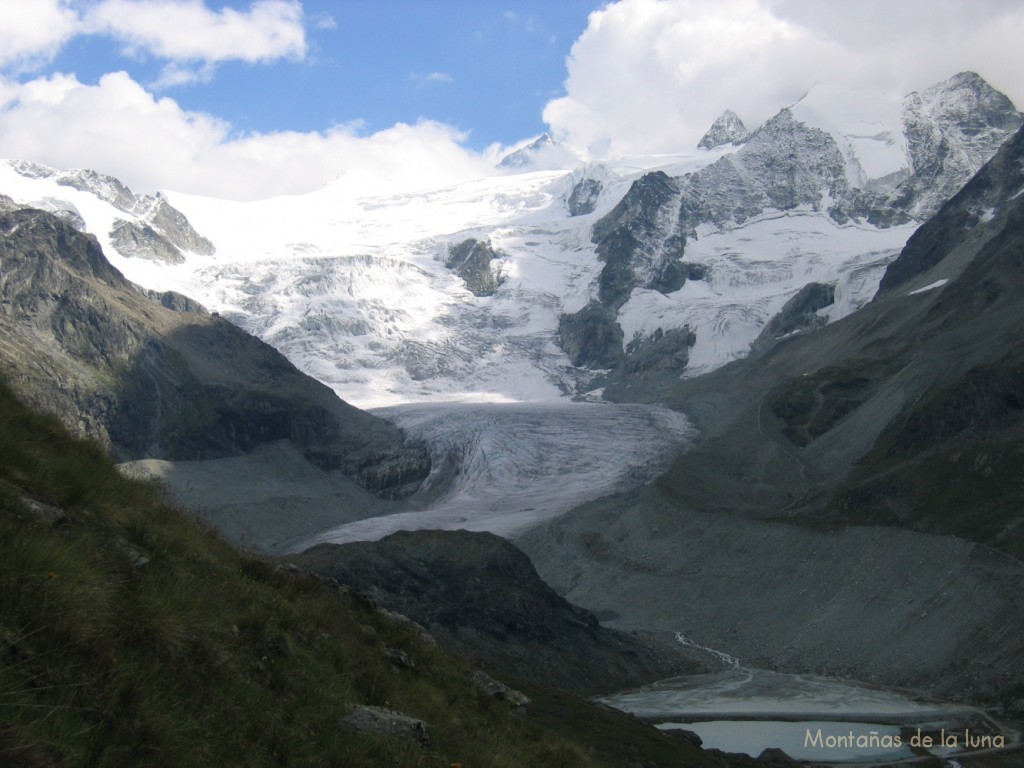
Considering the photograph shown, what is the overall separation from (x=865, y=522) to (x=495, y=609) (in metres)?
30.2

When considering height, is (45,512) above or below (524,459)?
below

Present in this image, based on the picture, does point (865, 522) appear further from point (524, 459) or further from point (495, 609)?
point (524, 459)

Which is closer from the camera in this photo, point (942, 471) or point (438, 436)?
point (942, 471)

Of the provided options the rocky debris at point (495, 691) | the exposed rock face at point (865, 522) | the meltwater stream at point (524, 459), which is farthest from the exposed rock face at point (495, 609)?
the meltwater stream at point (524, 459)

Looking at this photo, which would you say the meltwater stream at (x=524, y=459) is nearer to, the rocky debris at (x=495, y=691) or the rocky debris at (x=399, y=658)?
the rocky debris at (x=495, y=691)

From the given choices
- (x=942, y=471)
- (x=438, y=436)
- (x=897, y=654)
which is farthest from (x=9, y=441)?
(x=438, y=436)

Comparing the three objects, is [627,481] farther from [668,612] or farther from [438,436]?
[668,612]

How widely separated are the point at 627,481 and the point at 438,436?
1529 inches

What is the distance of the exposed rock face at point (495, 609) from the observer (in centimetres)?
5938

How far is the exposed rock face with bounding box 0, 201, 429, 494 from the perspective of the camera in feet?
466

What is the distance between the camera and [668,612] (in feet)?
262

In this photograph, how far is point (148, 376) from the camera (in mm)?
151875

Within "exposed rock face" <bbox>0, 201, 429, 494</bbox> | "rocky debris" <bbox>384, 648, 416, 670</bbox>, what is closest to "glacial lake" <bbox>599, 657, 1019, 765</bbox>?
"rocky debris" <bbox>384, 648, 416, 670</bbox>

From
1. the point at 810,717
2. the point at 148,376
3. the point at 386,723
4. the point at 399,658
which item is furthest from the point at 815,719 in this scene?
the point at 148,376
